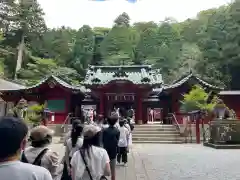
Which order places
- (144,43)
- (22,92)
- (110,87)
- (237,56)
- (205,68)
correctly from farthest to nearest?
(144,43) < (205,68) < (237,56) < (22,92) < (110,87)

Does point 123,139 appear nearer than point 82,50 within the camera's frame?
Yes

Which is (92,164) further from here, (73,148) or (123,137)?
(123,137)

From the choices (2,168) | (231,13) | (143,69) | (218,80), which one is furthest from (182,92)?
(2,168)

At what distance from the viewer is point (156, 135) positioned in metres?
20.5

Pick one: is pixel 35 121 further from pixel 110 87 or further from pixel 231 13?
pixel 231 13

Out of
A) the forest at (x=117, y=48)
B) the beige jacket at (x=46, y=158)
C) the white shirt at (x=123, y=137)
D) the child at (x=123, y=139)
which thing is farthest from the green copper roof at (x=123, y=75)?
the beige jacket at (x=46, y=158)

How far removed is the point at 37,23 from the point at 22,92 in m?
25.4

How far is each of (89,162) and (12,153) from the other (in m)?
1.83

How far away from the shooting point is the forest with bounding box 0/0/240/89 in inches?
1389

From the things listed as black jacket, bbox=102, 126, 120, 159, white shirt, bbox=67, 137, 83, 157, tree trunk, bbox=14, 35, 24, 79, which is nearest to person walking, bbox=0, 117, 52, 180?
white shirt, bbox=67, 137, 83, 157

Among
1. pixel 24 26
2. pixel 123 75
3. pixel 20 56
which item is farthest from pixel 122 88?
pixel 24 26

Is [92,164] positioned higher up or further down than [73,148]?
further down

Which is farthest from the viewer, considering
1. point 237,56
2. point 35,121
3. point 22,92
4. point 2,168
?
point 237,56

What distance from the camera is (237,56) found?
33562mm
